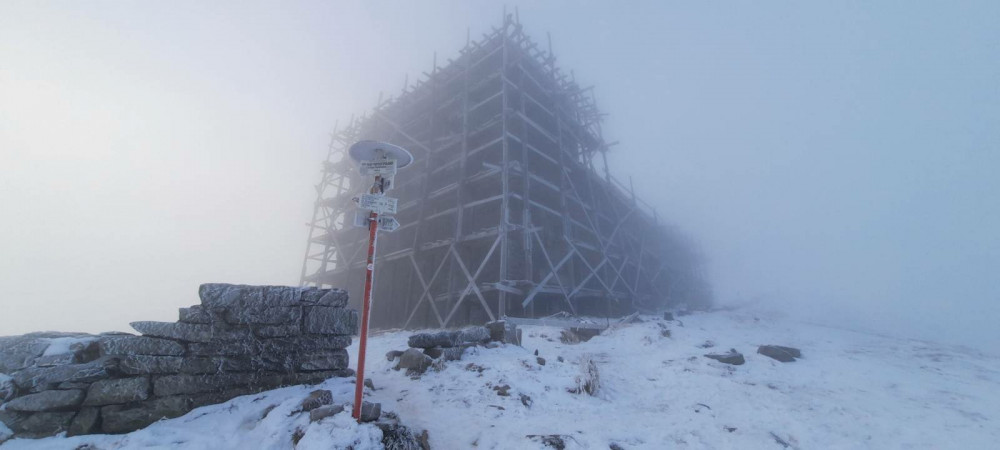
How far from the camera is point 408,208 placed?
759 inches

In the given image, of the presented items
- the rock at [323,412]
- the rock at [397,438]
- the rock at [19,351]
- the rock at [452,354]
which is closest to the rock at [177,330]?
the rock at [19,351]

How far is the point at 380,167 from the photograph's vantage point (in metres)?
4.66

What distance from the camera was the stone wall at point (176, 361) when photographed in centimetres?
401

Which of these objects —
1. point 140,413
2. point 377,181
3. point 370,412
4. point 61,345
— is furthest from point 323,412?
point 61,345

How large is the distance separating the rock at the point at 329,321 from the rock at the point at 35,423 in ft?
7.89

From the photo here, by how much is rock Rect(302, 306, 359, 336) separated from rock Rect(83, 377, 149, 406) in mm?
1732

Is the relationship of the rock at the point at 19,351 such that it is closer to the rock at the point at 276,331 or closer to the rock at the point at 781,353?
the rock at the point at 276,331

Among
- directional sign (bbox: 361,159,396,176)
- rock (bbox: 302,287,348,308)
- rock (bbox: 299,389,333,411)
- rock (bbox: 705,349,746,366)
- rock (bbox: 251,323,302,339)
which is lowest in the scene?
rock (bbox: 705,349,746,366)

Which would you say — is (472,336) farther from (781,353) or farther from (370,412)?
(781,353)

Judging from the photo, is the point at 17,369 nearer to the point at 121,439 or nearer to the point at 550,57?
the point at 121,439

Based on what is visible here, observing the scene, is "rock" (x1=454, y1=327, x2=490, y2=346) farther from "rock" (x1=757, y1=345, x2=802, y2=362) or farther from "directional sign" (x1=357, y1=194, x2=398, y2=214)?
"rock" (x1=757, y1=345, x2=802, y2=362)

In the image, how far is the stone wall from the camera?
13.2 ft

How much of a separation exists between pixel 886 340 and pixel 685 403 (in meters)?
12.4

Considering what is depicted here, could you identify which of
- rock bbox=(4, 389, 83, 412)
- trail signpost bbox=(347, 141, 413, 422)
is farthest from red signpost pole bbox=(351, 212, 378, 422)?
rock bbox=(4, 389, 83, 412)
